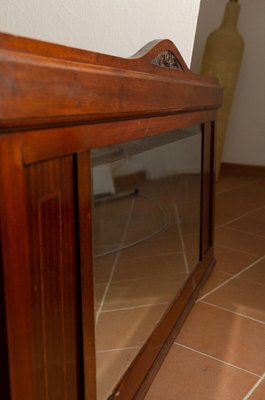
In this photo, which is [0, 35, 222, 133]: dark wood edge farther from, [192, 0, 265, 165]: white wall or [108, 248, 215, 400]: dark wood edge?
[192, 0, 265, 165]: white wall

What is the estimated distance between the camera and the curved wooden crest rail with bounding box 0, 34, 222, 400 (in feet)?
1.48

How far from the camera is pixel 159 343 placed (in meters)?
1.06

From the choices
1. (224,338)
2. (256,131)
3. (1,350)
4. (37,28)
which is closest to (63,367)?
(1,350)

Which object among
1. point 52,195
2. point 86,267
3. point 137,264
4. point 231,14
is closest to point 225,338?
point 137,264

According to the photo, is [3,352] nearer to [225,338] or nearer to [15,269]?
[15,269]

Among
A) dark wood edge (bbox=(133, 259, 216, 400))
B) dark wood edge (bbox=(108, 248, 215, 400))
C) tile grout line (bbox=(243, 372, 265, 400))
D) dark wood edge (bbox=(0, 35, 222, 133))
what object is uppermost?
dark wood edge (bbox=(0, 35, 222, 133))

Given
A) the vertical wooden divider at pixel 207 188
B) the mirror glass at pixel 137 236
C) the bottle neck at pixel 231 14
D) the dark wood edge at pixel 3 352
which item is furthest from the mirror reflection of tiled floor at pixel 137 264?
the bottle neck at pixel 231 14

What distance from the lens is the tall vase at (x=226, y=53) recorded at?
3.15 m

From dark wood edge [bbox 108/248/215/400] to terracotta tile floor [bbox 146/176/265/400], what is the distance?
1.3 inches

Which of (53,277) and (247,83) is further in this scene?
(247,83)

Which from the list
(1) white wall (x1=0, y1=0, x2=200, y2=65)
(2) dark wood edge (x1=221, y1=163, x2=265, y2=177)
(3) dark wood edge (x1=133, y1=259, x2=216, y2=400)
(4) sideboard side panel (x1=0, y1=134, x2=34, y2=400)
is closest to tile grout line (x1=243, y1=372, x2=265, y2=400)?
(3) dark wood edge (x1=133, y1=259, x2=216, y2=400)

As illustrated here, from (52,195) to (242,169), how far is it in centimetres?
317

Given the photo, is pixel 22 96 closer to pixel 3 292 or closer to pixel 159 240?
pixel 3 292

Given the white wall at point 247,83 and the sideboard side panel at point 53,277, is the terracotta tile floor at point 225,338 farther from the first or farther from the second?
the white wall at point 247,83
